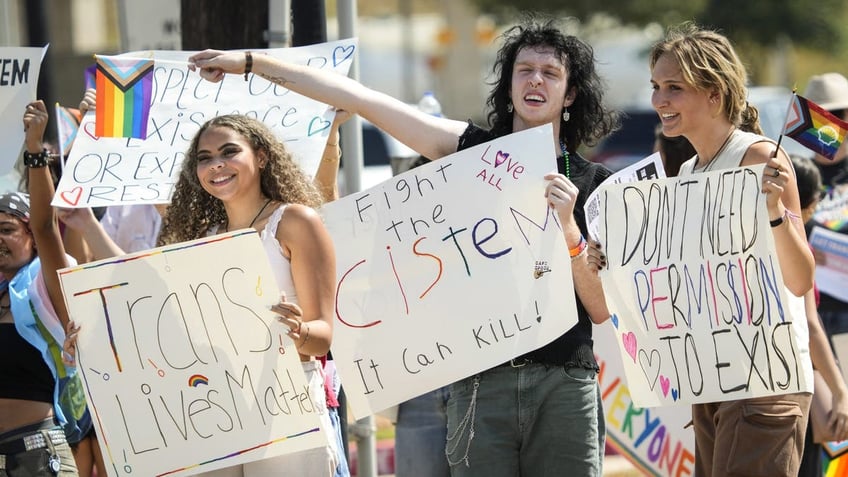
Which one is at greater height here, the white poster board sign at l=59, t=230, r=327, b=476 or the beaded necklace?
the beaded necklace

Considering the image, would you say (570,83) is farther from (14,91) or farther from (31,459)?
(31,459)

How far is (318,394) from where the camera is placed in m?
3.81

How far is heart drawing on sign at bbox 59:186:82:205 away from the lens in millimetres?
4633

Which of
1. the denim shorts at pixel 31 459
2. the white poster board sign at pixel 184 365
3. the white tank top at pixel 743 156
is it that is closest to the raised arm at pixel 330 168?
the white poster board sign at pixel 184 365

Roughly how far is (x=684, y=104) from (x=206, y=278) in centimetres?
150

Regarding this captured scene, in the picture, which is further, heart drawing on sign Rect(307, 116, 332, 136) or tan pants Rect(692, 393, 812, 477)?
heart drawing on sign Rect(307, 116, 332, 136)

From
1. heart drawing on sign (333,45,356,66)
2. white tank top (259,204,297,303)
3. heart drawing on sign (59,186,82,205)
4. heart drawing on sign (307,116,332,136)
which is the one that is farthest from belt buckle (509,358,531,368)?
heart drawing on sign (59,186,82,205)

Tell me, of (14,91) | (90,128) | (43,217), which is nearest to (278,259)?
(43,217)

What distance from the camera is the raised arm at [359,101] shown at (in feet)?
13.4

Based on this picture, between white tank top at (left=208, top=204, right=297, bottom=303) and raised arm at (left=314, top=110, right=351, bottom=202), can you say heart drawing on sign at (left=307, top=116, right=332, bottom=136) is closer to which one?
raised arm at (left=314, top=110, right=351, bottom=202)

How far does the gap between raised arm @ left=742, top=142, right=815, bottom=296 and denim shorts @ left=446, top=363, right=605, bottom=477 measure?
67 centimetres

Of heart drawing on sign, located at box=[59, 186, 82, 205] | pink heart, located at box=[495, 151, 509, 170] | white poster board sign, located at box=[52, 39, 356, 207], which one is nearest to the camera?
pink heart, located at box=[495, 151, 509, 170]

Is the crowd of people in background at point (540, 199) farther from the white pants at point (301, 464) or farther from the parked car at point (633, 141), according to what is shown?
the parked car at point (633, 141)

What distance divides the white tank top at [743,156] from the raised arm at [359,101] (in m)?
0.79
